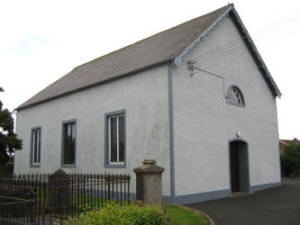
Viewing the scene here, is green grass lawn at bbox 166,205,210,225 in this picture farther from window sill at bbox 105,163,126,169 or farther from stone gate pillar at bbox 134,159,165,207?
window sill at bbox 105,163,126,169

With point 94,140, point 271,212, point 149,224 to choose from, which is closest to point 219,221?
Result: point 271,212

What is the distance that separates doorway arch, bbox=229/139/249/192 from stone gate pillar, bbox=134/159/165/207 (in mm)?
7491

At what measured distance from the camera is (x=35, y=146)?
63.8 feet

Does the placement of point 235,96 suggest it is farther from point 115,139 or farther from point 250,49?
point 115,139

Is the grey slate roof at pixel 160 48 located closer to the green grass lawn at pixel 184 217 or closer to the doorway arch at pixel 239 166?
the green grass lawn at pixel 184 217

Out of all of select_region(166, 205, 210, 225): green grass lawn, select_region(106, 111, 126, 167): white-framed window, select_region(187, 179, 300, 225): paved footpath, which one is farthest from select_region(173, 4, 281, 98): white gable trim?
select_region(187, 179, 300, 225): paved footpath

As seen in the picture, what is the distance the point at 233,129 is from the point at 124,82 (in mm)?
5548

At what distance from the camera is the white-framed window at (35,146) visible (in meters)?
19.1

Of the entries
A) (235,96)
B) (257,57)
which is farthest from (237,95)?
(257,57)

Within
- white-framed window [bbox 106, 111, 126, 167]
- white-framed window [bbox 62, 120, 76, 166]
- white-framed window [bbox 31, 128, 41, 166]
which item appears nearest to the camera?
white-framed window [bbox 106, 111, 126, 167]

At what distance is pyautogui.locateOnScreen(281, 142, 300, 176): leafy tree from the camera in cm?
2584

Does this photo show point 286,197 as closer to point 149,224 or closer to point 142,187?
point 142,187

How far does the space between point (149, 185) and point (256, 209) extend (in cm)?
464

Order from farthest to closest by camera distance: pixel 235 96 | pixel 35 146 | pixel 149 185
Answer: pixel 35 146 → pixel 235 96 → pixel 149 185
